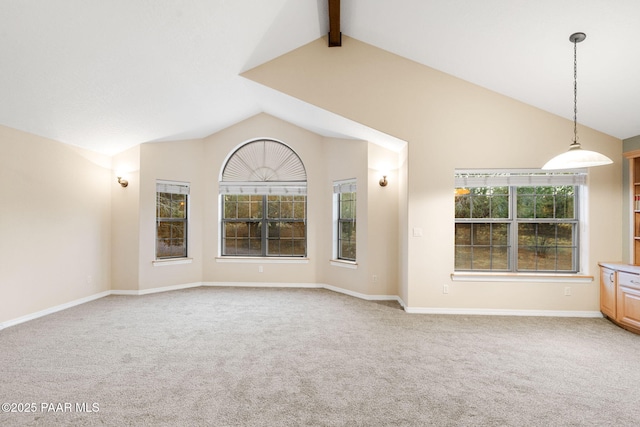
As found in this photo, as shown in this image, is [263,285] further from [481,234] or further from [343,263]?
[481,234]

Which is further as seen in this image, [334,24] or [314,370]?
[334,24]

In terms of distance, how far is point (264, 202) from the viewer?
6.49 meters

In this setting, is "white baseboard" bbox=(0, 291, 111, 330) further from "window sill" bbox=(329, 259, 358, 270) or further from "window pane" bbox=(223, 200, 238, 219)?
"window sill" bbox=(329, 259, 358, 270)

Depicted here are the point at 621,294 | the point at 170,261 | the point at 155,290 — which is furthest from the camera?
the point at 170,261

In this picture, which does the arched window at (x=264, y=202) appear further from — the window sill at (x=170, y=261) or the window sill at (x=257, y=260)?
the window sill at (x=170, y=261)

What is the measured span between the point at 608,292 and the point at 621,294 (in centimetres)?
25

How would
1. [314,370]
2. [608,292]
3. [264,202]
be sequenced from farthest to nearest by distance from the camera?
[264,202] → [608,292] → [314,370]

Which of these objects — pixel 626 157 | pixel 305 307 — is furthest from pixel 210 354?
pixel 626 157

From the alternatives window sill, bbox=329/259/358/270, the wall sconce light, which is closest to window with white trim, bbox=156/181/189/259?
the wall sconce light

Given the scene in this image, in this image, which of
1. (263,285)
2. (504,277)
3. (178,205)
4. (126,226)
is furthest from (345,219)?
(126,226)

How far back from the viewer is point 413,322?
4.22 m

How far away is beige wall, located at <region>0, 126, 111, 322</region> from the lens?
4.03m

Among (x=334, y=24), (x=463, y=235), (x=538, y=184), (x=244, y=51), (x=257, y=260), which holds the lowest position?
(x=257, y=260)

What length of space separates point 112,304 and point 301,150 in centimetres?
386
